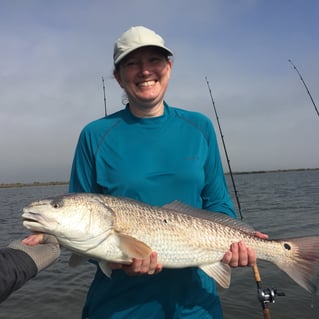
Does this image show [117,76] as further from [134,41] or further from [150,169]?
[150,169]

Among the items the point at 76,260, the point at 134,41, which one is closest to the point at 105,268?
the point at 76,260

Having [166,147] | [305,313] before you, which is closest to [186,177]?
[166,147]

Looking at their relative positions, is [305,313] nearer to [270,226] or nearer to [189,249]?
[189,249]

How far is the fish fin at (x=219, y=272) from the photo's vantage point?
3387 millimetres

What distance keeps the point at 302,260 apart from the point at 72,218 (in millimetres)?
2296

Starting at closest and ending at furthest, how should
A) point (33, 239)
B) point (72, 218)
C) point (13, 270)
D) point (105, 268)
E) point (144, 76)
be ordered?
point (13, 270), point (33, 239), point (105, 268), point (72, 218), point (144, 76)

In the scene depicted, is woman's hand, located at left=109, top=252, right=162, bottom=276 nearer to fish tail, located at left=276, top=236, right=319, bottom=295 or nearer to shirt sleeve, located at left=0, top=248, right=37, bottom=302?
shirt sleeve, located at left=0, top=248, right=37, bottom=302

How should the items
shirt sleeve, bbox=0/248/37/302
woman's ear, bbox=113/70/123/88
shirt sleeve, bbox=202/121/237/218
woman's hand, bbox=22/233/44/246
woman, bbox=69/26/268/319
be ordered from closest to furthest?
shirt sleeve, bbox=0/248/37/302 → woman's hand, bbox=22/233/44/246 → woman, bbox=69/26/268/319 → shirt sleeve, bbox=202/121/237/218 → woman's ear, bbox=113/70/123/88

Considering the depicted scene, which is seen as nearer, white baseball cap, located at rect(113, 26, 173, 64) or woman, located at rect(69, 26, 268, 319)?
woman, located at rect(69, 26, 268, 319)

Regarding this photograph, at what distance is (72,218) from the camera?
10.4 feet

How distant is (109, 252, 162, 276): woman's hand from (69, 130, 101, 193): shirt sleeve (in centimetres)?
78

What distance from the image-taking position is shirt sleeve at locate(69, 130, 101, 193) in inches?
132

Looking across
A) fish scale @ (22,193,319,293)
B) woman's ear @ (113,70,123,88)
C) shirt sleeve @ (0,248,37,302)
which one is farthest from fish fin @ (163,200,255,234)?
shirt sleeve @ (0,248,37,302)

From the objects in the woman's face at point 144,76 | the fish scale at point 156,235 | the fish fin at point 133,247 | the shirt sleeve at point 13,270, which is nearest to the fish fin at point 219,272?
the fish scale at point 156,235
